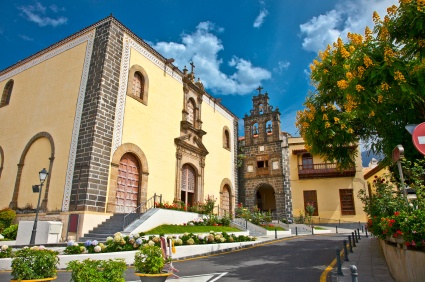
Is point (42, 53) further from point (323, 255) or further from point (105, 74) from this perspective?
point (323, 255)

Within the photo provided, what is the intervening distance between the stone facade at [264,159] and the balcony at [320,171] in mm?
2430

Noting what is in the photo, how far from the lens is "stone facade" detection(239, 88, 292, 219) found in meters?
27.5

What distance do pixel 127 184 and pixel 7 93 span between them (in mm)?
10719

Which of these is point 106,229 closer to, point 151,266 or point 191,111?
point 151,266

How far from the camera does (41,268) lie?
16.3ft

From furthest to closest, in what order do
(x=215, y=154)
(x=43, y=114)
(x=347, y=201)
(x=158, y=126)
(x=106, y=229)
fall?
(x=347, y=201) < (x=215, y=154) < (x=158, y=126) < (x=43, y=114) < (x=106, y=229)

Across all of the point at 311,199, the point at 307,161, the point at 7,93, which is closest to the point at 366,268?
the point at 7,93

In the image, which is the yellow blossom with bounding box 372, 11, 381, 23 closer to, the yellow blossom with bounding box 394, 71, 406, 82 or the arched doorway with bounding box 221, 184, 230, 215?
the yellow blossom with bounding box 394, 71, 406, 82

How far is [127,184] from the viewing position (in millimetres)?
14492

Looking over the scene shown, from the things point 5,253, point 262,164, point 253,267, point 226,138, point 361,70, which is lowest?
point 253,267

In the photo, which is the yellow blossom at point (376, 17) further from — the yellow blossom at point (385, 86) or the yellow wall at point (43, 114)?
the yellow wall at point (43, 114)

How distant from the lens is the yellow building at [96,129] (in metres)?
12.9

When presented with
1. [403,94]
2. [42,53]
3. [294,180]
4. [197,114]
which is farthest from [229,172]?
[403,94]

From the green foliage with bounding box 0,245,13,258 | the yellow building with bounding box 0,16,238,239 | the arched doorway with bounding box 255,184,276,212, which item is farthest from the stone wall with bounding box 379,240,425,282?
the arched doorway with bounding box 255,184,276,212
